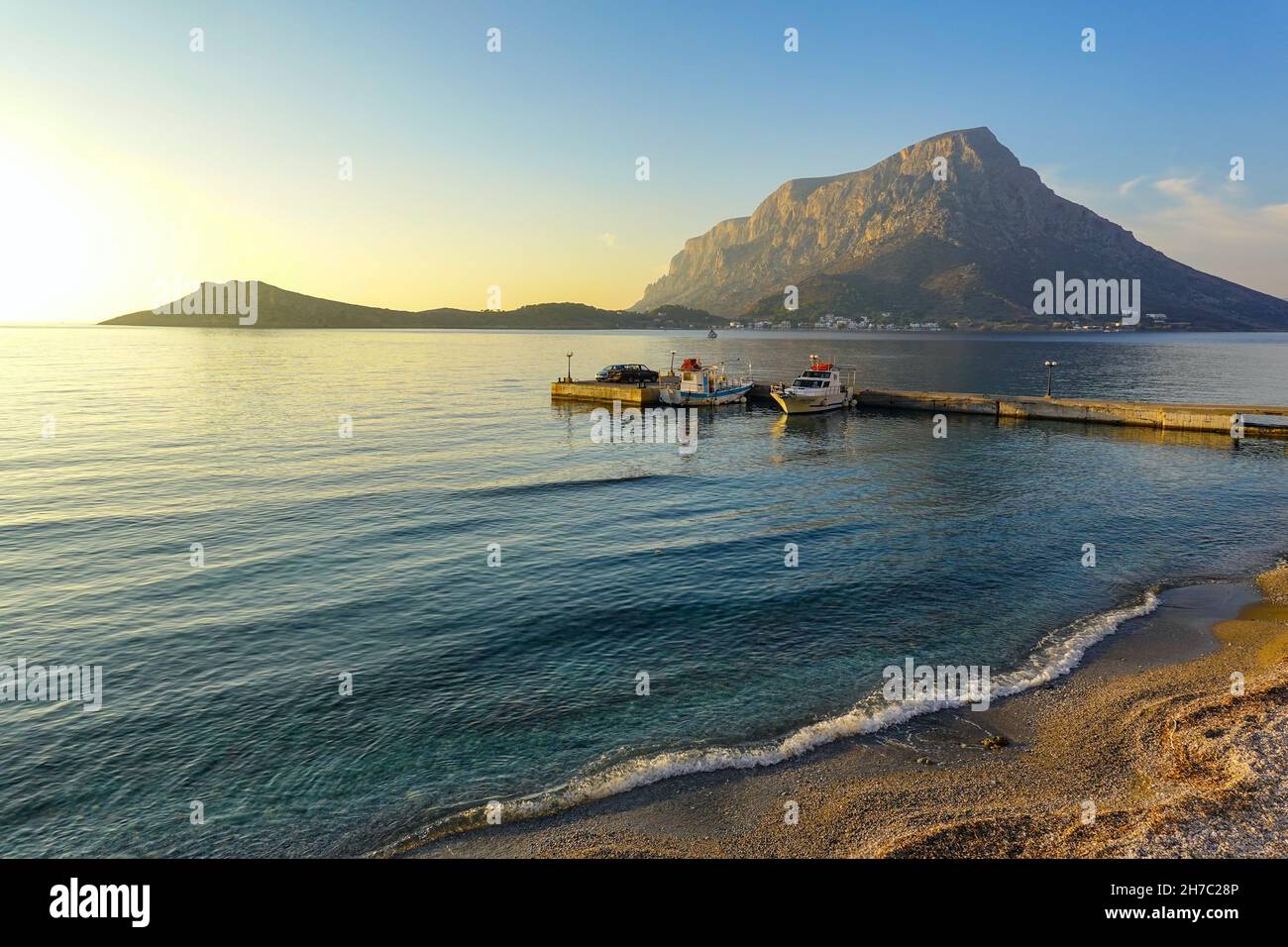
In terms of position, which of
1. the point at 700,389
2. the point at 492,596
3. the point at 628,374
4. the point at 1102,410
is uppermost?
the point at 628,374

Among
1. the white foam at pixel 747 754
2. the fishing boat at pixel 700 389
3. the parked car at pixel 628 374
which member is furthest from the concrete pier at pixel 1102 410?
the white foam at pixel 747 754

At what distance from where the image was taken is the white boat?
266ft

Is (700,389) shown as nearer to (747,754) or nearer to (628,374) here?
(628,374)

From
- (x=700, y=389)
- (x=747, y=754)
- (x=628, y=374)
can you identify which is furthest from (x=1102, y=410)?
(x=747, y=754)

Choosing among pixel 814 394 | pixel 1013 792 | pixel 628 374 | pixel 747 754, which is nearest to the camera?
pixel 1013 792

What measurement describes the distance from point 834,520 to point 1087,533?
41.2 feet

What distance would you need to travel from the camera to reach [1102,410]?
71.1 m

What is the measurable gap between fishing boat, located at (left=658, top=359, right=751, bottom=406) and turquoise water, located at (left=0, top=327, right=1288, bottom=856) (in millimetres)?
26527

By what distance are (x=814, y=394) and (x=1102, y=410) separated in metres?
29.8

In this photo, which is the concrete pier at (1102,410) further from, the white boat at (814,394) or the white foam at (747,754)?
the white foam at (747,754)

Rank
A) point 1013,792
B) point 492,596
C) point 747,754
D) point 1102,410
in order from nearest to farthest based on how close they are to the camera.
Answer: point 1013,792, point 747,754, point 492,596, point 1102,410

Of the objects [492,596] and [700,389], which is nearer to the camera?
[492,596]
